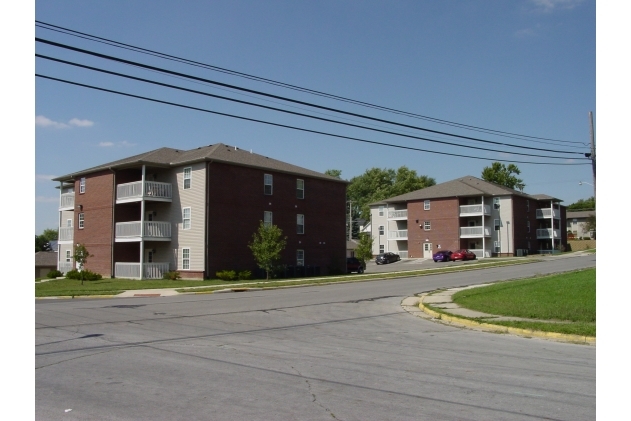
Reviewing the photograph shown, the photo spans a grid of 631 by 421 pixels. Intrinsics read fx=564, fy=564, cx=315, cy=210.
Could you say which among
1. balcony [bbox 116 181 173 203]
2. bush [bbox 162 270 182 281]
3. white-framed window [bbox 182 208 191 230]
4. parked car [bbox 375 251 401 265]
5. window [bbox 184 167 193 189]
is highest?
window [bbox 184 167 193 189]

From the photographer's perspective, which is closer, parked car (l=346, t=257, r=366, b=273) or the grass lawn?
the grass lawn

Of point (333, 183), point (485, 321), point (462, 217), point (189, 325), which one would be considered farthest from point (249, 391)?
point (462, 217)

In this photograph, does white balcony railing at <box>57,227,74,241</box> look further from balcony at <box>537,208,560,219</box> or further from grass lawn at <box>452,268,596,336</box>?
balcony at <box>537,208,560,219</box>

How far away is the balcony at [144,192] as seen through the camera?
127 feet

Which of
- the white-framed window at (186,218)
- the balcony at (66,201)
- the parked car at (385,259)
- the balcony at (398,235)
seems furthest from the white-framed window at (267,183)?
the balcony at (398,235)

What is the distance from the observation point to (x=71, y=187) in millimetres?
53406

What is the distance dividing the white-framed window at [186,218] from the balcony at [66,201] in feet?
44.3

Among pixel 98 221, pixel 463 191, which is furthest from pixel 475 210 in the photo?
pixel 98 221

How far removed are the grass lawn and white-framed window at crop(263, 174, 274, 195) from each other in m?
21.8

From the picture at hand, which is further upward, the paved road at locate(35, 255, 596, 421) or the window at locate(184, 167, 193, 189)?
the window at locate(184, 167, 193, 189)

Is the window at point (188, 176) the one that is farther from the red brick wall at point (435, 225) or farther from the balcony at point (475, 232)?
the balcony at point (475, 232)

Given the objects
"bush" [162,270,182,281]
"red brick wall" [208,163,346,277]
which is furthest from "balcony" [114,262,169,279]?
"red brick wall" [208,163,346,277]

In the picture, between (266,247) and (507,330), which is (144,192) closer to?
(266,247)

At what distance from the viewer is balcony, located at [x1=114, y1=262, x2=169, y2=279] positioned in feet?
126
